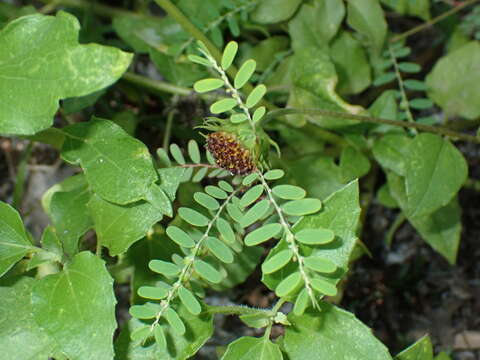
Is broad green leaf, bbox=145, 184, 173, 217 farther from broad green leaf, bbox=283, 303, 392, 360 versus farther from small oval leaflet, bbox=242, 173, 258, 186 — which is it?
broad green leaf, bbox=283, 303, 392, 360

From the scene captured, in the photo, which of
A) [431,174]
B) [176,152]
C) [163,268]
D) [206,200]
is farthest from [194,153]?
[431,174]

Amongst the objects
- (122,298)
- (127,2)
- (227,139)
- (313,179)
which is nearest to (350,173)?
(313,179)

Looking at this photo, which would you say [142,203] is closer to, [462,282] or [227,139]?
[227,139]

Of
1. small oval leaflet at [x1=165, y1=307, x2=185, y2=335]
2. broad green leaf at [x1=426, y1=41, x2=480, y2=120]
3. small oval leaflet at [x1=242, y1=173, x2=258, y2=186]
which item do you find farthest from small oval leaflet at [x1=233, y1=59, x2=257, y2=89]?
broad green leaf at [x1=426, y1=41, x2=480, y2=120]

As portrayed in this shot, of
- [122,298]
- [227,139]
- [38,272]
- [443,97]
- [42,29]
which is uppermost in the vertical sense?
[42,29]

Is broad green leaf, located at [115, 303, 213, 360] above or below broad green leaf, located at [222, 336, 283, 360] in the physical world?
below
